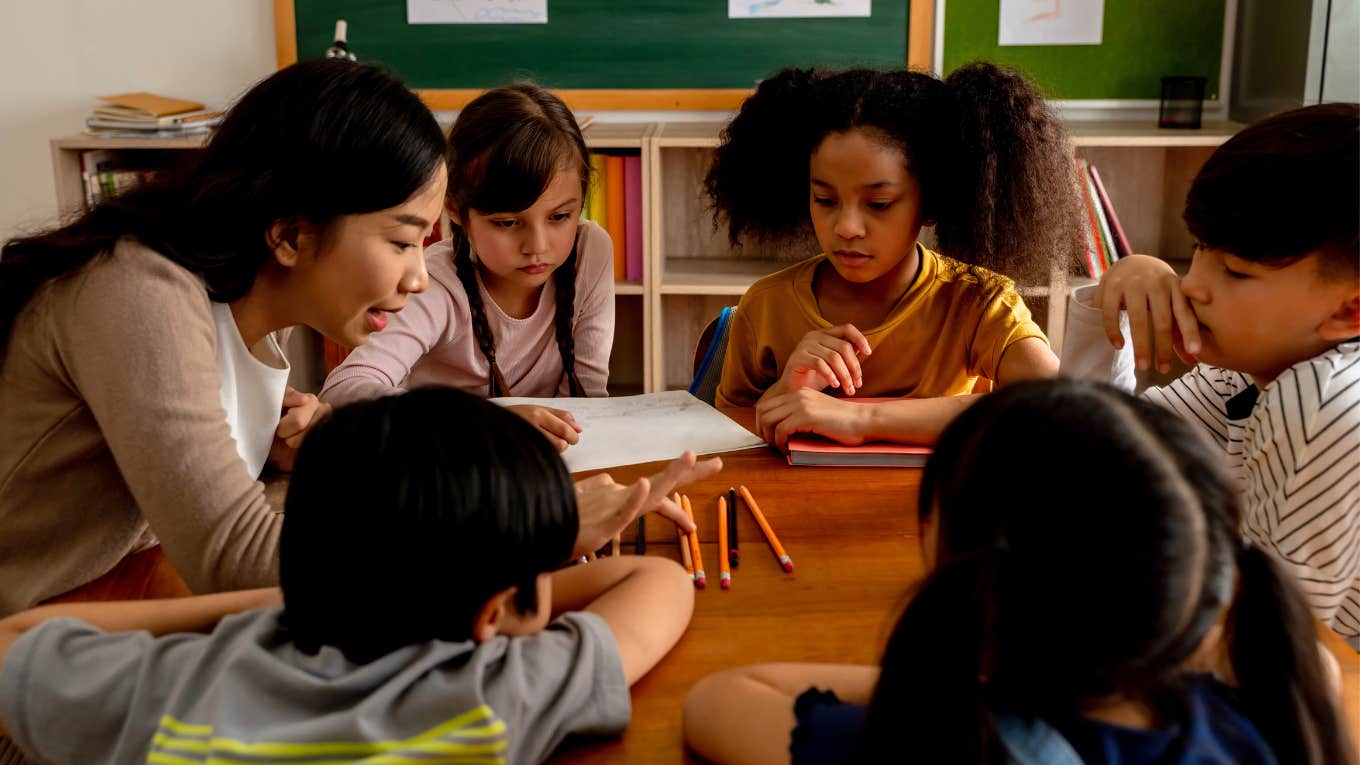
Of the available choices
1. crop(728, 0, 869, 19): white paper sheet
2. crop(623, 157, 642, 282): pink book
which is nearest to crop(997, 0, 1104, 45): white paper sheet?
crop(728, 0, 869, 19): white paper sheet

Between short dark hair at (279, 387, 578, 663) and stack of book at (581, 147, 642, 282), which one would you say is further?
stack of book at (581, 147, 642, 282)

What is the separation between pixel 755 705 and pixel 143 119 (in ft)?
9.58

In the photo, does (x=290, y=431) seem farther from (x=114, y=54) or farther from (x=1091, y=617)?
(x=114, y=54)

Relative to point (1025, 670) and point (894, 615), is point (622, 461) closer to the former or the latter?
point (894, 615)

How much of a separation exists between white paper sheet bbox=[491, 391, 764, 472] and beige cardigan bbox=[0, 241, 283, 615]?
389 mm

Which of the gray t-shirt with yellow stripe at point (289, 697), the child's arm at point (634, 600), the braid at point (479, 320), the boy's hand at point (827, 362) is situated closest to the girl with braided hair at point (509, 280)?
the braid at point (479, 320)

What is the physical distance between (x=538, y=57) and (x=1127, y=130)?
1.66 metres

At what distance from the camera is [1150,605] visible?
2.12ft

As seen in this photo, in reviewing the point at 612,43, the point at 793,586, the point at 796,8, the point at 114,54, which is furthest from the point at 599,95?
the point at 793,586

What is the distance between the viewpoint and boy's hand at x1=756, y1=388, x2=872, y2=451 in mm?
1425

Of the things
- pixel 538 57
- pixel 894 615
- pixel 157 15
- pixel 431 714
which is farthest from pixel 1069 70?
pixel 431 714

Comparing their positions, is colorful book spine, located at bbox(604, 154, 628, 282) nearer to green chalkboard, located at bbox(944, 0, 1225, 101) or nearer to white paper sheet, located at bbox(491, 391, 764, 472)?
green chalkboard, located at bbox(944, 0, 1225, 101)

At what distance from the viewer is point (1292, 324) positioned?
3.88ft

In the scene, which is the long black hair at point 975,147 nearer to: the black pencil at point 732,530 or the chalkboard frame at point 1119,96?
the black pencil at point 732,530
